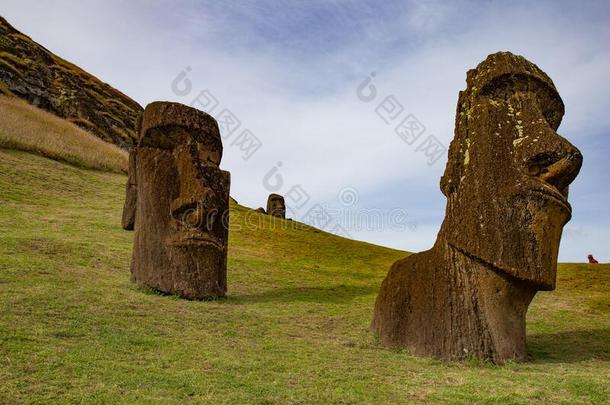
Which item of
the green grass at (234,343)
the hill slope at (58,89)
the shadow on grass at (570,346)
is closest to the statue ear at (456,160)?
the green grass at (234,343)

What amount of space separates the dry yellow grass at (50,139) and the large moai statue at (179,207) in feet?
68.3

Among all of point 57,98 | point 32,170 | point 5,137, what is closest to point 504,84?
point 32,170

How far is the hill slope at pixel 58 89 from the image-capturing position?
4459 cm

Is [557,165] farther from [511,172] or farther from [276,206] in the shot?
[276,206]

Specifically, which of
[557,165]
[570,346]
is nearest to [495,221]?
[557,165]

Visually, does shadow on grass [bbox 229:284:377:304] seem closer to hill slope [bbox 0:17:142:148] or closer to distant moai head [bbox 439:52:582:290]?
distant moai head [bbox 439:52:582:290]

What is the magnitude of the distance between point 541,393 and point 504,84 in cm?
442

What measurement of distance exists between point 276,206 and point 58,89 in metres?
22.6

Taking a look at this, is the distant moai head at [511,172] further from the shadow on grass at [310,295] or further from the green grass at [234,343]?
the shadow on grass at [310,295]

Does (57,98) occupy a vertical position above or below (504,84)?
above

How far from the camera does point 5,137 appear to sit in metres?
29.9

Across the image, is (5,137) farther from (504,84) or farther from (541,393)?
(541,393)

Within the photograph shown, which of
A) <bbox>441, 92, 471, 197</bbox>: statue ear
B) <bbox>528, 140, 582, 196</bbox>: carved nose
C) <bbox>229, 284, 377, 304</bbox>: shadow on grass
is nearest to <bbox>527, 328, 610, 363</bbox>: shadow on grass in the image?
<bbox>528, 140, 582, 196</bbox>: carved nose

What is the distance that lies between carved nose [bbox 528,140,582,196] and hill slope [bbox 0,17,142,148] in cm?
4132
